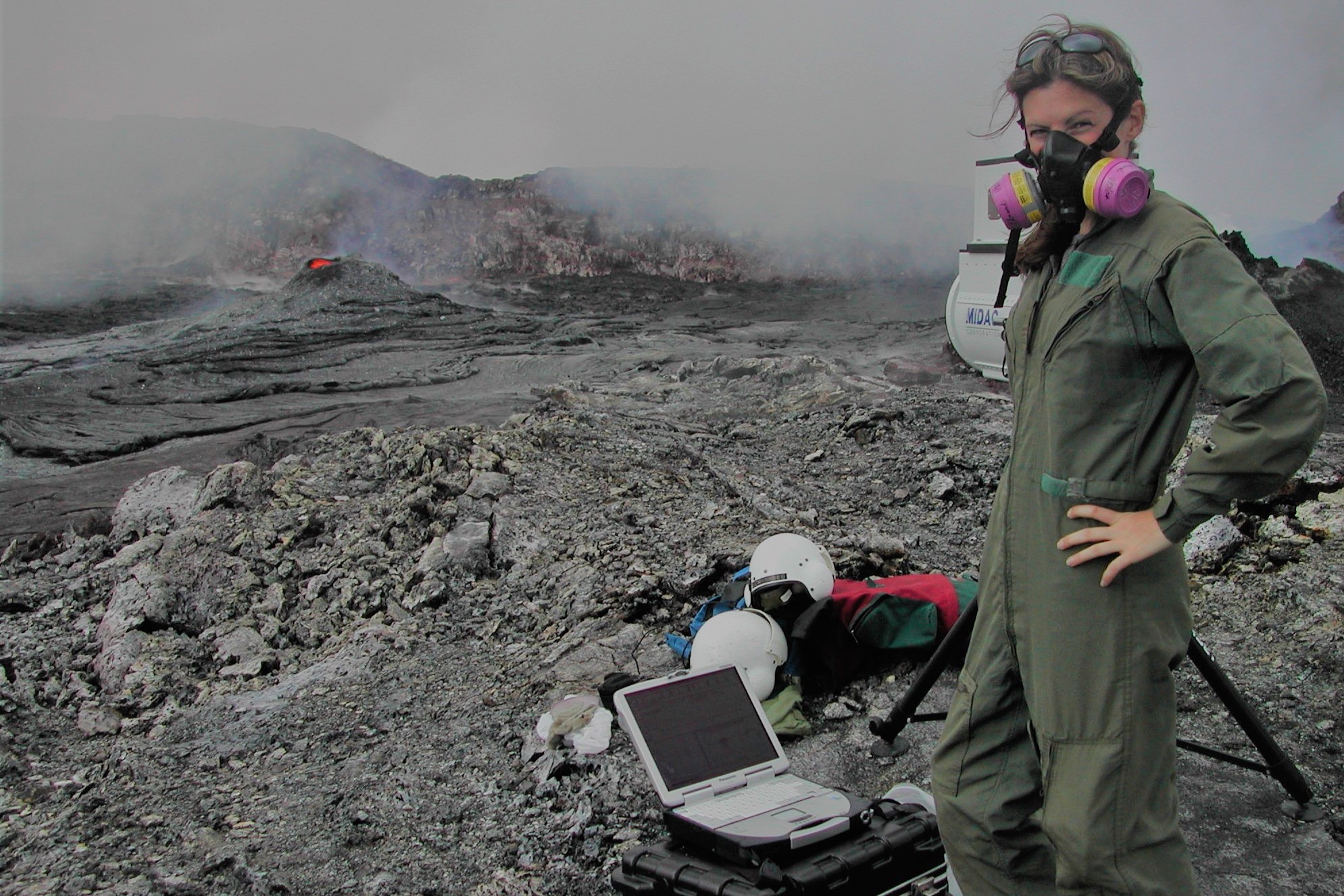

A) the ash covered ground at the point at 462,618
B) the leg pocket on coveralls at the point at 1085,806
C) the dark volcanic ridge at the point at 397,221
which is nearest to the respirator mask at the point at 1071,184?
the leg pocket on coveralls at the point at 1085,806

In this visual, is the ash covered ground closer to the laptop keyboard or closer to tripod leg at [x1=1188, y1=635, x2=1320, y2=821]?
tripod leg at [x1=1188, y1=635, x2=1320, y2=821]

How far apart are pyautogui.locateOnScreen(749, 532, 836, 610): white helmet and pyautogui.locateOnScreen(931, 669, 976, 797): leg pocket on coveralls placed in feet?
5.19

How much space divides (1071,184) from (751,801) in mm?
1421

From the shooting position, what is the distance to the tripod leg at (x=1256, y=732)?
82.9 inches

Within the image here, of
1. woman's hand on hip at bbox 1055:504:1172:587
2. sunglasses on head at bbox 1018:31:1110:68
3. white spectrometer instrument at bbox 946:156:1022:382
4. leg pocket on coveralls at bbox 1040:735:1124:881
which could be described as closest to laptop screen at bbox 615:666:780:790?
leg pocket on coveralls at bbox 1040:735:1124:881

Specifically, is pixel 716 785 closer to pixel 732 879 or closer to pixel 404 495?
pixel 732 879

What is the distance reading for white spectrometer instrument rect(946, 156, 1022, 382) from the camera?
317 inches

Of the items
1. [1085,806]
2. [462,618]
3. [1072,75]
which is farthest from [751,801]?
[462,618]

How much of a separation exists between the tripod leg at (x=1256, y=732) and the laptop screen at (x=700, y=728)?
96cm

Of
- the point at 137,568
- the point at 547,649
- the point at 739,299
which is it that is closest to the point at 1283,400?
the point at 547,649

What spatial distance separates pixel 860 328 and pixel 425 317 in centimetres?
695

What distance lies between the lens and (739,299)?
19422 millimetres

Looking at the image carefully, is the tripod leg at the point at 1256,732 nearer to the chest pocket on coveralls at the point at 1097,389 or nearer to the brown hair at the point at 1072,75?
the chest pocket on coveralls at the point at 1097,389

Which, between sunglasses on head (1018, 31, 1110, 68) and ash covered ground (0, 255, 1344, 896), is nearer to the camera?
sunglasses on head (1018, 31, 1110, 68)
